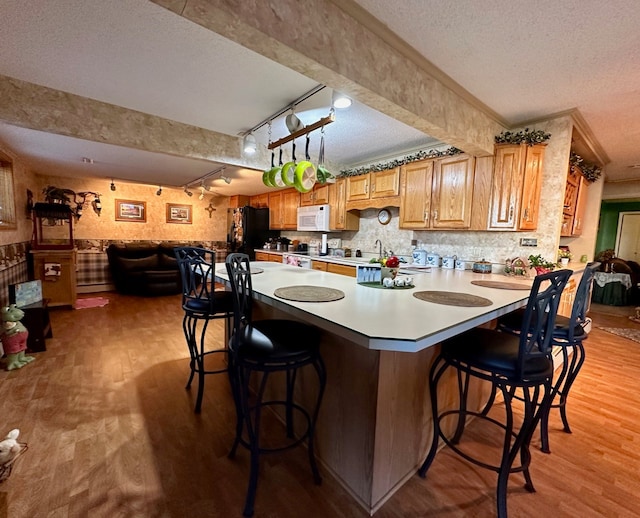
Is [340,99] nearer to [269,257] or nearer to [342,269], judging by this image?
[342,269]

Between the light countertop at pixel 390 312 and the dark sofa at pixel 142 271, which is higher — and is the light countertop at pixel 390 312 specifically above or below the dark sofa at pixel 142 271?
above

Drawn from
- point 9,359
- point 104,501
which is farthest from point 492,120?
point 9,359

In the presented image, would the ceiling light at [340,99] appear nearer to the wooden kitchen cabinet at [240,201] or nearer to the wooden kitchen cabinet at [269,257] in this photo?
the wooden kitchen cabinet at [269,257]

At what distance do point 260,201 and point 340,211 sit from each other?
2.61 meters

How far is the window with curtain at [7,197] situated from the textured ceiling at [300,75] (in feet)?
2.65

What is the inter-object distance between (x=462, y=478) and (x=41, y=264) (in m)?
5.42

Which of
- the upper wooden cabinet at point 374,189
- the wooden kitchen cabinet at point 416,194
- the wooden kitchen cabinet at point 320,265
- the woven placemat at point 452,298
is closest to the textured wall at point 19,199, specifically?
the wooden kitchen cabinet at point 320,265

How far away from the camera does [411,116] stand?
1.85 metres

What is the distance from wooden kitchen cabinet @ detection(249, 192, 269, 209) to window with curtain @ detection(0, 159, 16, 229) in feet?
12.0

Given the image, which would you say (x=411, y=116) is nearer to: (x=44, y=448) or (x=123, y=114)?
(x=123, y=114)

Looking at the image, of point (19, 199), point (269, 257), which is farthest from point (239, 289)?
point (19, 199)

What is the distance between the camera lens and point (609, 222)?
607 cm

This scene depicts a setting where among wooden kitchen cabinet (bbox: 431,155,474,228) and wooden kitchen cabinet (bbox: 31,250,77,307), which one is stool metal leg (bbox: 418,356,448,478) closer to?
wooden kitchen cabinet (bbox: 431,155,474,228)

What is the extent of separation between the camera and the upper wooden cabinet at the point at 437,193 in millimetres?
2846
